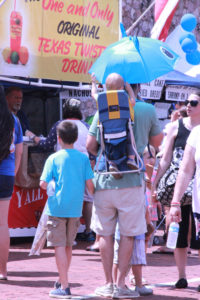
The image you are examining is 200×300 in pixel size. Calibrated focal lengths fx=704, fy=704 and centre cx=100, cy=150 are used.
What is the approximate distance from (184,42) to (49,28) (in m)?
3.35

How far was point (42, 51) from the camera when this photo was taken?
908 centimetres

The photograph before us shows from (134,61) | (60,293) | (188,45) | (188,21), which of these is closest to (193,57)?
(188,45)

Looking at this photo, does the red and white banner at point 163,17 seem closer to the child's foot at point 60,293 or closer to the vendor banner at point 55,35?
the vendor banner at point 55,35

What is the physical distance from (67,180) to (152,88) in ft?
22.4

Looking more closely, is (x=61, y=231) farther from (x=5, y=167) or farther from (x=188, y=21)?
(x=188, y=21)

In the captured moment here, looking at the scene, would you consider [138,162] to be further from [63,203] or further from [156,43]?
[156,43]

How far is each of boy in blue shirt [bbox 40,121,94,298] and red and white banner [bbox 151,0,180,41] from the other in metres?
7.02

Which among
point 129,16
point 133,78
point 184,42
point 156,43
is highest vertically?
point 129,16

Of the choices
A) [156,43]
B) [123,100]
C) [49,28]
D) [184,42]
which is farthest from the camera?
[184,42]

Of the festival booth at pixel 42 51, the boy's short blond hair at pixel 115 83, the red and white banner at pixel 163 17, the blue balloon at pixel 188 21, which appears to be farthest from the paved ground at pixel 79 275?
the red and white banner at pixel 163 17

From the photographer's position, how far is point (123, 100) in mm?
5625

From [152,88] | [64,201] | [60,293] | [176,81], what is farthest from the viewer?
[176,81]

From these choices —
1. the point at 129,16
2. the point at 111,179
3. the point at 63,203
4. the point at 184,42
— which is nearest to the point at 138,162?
the point at 111,179

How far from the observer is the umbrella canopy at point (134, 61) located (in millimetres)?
6781
